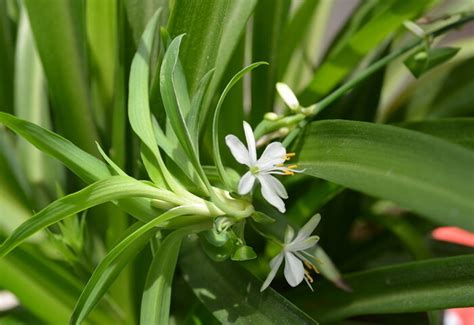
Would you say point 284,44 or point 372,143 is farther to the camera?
point 284,44

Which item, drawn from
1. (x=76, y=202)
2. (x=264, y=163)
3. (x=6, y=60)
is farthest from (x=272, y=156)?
(x=6, y=60)

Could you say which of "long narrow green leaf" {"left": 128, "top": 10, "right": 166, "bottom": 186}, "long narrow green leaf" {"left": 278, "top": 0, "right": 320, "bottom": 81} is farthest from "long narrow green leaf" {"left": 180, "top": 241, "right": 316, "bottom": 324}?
"long narrow green leaf" {"left": 278, "top": 0, "right": 320, "bottom": 81}

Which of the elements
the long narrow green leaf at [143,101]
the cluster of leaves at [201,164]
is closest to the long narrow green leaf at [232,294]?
the cluster of leaves at [201,164]

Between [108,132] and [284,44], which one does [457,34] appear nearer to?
[284,44]

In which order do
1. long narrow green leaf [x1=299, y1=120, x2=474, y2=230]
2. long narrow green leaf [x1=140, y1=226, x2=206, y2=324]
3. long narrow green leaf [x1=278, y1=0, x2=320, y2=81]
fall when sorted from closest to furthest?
long narrow green leaf [x1=299, y1=120, x2=474, y2=230] < long narrow green leaf [x1=140, y1=226, x2=206, y2=324] < long narrow green leaf [x1=278, y1=0, x2=320, y2=81]

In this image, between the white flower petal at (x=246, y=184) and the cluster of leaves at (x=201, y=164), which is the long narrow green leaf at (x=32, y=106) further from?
the white flower petal at (x=246, y=184)

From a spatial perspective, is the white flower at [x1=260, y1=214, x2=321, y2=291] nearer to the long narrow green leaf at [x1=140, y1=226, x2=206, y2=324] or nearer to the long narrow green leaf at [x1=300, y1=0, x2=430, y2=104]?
the long narrow green leaf at [x1=140, y1=226, x2=206, y2=324]

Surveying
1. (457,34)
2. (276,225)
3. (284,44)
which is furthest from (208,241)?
(457,34)
